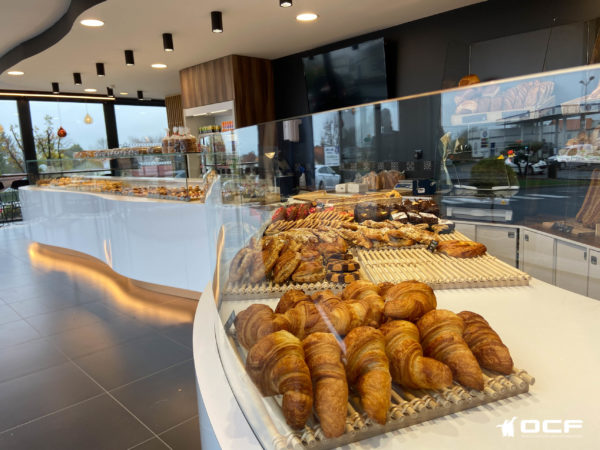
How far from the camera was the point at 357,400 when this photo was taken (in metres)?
0.60

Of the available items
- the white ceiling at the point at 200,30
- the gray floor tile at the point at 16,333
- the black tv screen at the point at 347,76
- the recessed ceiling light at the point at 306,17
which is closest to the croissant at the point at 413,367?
the gray floor tile at the point at 16,333

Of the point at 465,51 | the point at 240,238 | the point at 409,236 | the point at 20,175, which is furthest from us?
the point at 20,175

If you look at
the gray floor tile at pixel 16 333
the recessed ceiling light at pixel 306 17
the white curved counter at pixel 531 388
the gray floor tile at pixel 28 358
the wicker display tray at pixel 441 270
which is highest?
the recessed ceiling light at pixel 306 17

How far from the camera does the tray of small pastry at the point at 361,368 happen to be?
55 centimetres

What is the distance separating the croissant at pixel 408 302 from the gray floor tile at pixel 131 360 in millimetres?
2085

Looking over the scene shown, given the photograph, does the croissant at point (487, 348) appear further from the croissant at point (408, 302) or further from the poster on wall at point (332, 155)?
the poster on wall at point (332, 155)

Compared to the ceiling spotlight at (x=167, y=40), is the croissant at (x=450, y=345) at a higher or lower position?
lower

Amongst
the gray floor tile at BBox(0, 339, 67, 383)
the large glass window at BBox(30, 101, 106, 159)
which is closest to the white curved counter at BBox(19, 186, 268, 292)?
the gray floor tile at BBox(0, 339, 67, 383)

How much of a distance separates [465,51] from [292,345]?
4338 mm

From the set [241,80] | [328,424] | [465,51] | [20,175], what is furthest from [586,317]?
[20,175]

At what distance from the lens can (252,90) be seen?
6.06 metres

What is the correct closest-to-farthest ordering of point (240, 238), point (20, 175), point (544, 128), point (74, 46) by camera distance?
point (544, 128) → point (240, 238) → point (74, 46) → point (20, 175)

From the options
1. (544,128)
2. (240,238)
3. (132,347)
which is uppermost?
(544,128)

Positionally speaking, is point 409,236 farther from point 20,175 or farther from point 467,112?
point 20,175
